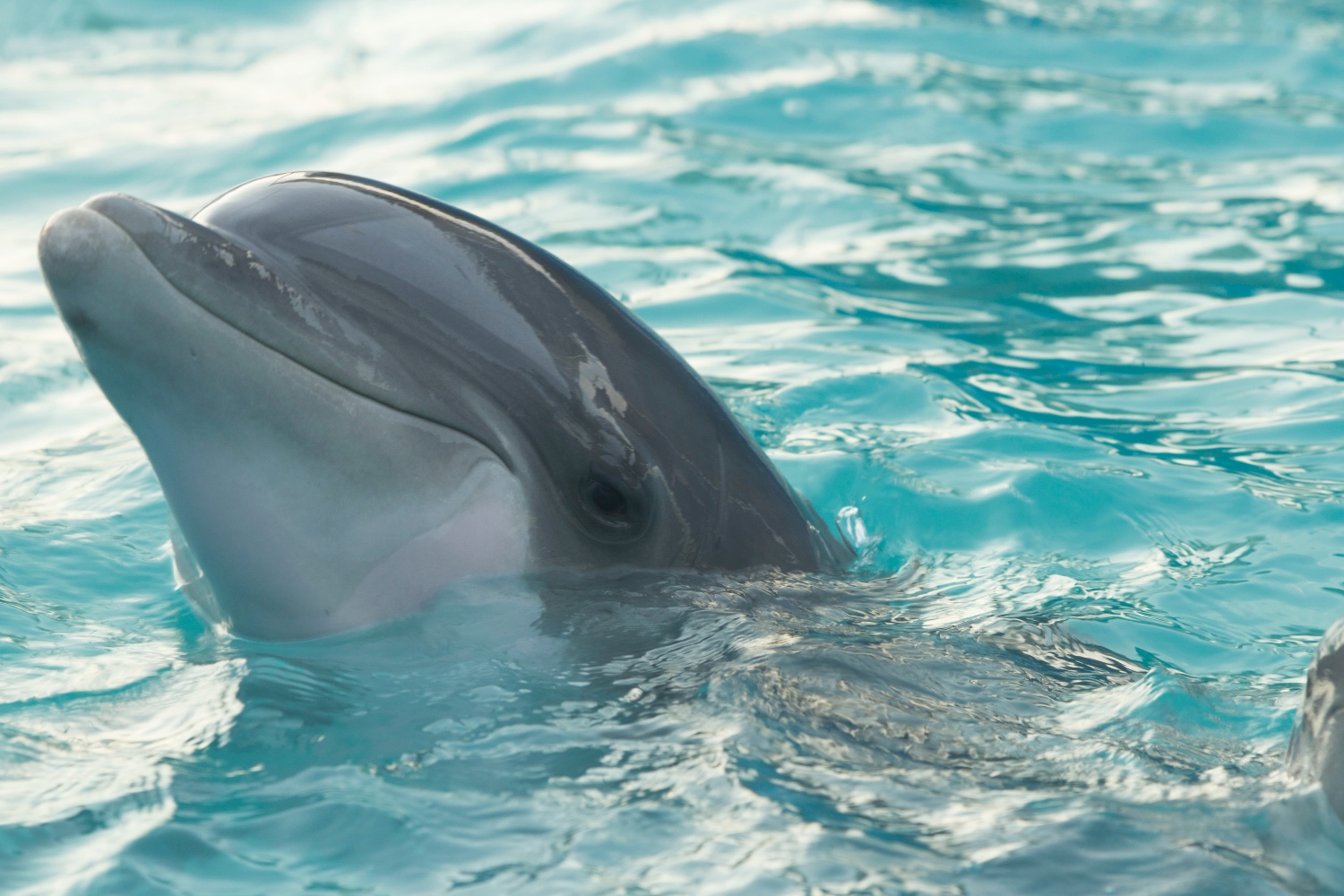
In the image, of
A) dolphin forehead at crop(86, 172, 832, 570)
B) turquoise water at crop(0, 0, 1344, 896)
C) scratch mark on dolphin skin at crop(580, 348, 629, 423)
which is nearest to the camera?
turquoise water at crop(0, 0, 1344, 896)

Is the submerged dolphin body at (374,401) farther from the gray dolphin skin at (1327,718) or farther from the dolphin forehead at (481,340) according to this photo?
the gray dolphin skin at (1327,718)

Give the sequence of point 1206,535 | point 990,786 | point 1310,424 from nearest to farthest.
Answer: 1. point 990,786
2. point 1206,535
3. point 1310,424

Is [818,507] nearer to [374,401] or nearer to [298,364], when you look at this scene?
[374,401]

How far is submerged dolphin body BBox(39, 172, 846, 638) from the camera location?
11.1ft

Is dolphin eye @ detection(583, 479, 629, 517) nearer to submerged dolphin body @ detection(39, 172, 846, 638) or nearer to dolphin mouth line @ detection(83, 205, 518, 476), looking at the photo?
submerged dolphin body @ detection(39, 172, 846, 638)

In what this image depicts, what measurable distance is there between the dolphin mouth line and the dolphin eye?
20 centimetres

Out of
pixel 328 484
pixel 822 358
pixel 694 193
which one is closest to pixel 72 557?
pixel 328 484

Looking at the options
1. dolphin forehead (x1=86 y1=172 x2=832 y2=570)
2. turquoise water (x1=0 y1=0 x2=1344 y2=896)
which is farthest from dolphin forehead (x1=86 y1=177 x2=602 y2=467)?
turquoise water (x1=0 y1=0 x2=1344 y2=896)

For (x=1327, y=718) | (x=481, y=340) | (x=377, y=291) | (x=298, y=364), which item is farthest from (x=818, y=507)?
(x=1327, y=718)

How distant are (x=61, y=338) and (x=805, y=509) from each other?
5582mm

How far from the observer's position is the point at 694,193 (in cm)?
1084

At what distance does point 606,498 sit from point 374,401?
63 centimetres

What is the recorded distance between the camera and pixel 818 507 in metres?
5.97

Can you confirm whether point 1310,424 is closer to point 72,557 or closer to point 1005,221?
point 1005,221
